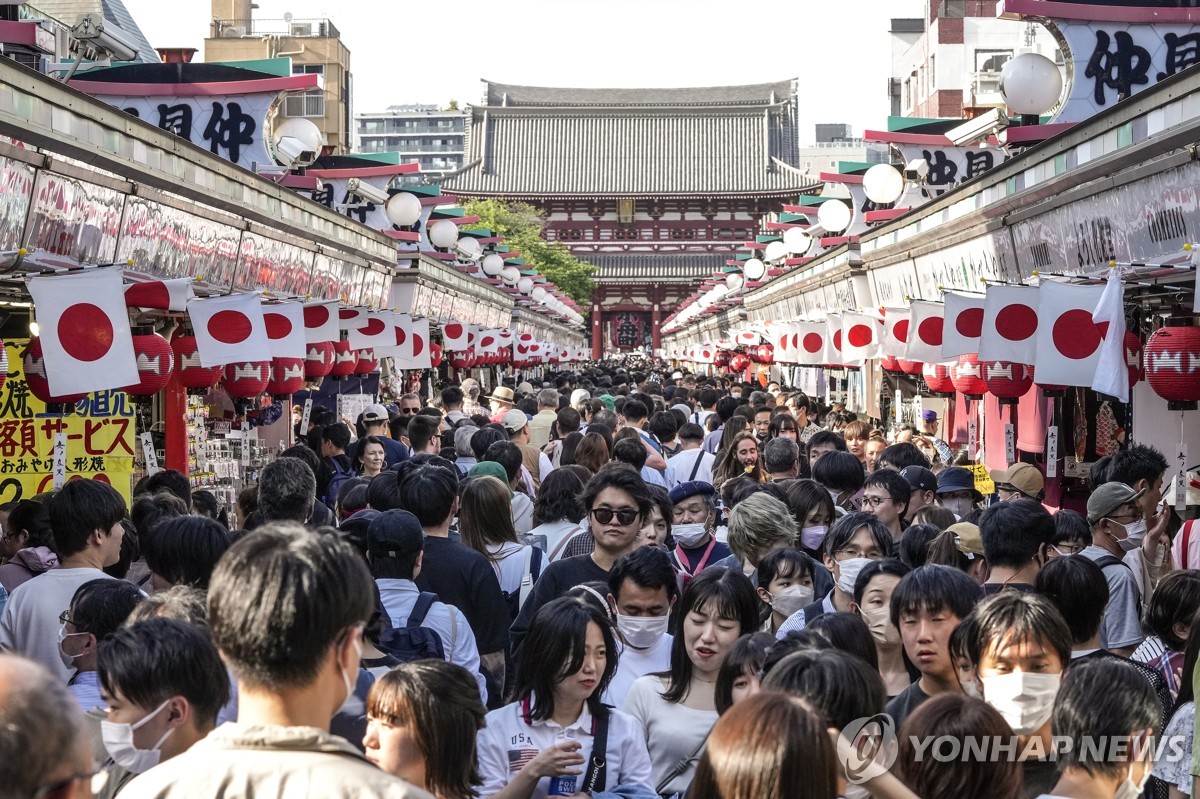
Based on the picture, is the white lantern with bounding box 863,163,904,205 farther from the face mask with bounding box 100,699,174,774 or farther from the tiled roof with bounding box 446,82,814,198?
the tiled roof with bounding box 446,82,814,198

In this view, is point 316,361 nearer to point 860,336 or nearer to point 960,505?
point 860,336

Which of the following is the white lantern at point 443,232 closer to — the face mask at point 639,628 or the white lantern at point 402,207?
the white lantern at point 402,207

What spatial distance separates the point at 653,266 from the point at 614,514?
214ft

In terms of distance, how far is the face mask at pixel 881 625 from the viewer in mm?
5133

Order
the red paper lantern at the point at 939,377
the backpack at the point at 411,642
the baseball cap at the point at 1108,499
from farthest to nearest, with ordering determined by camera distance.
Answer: the red paper lantern at the point at 939,377, the baseball cap at the point at 1108,499, the backpack at the point at 411,642

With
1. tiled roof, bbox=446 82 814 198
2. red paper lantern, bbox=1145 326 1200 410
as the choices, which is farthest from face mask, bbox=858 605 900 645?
tiled roof, bbox=446 82 814 198

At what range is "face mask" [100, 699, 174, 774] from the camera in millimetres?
3658

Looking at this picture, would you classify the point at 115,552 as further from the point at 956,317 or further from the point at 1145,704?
the point at 956,317

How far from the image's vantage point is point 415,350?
59.5 ft

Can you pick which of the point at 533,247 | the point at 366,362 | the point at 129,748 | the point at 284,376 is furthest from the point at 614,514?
the point at 533,247

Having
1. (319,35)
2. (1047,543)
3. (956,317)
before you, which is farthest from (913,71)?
(1047,543)

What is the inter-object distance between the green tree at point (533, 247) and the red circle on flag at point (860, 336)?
36719 millimetres

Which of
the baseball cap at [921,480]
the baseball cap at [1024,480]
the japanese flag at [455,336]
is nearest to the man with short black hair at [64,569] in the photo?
the baseball cap at [921,480]

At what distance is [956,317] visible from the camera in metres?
10.5
